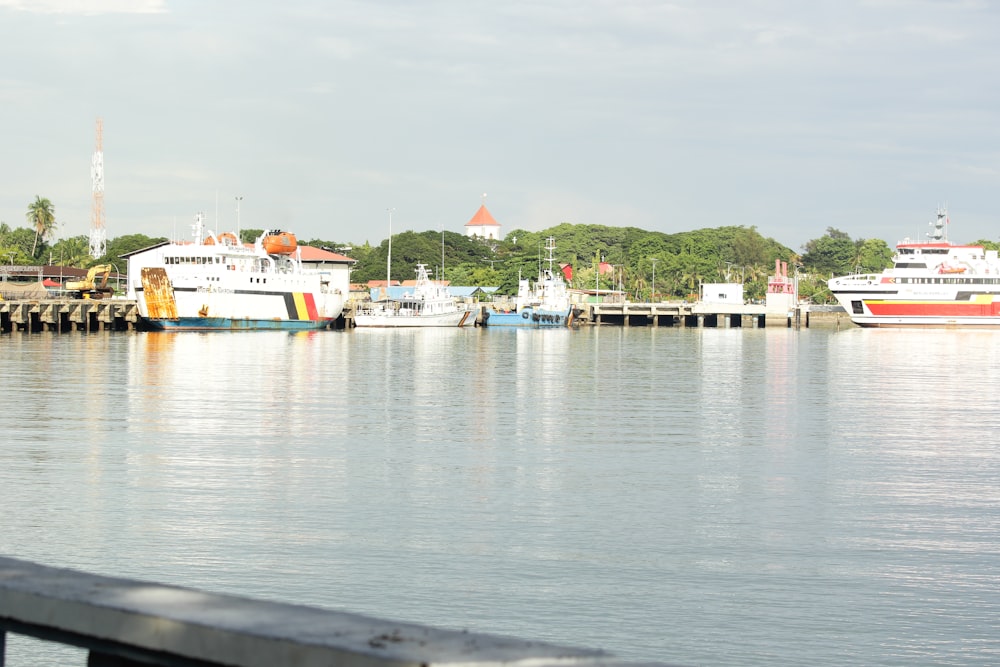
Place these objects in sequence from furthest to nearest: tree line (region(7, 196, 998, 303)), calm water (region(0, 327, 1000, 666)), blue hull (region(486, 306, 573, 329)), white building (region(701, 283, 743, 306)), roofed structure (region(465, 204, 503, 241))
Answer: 1. roofed structure (region(465, 204, 503, 241))
2. tree line (region(7, 196, 998, 303))
3. white building (region(701, 283, 743, 306))
4. blue hull (region(486, 306, 573, 329))
5. calm water (region(0, 327, 1000, 666))

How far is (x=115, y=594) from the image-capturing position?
9.68ft

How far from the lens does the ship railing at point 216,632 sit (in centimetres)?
252

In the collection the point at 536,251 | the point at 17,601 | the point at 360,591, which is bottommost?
the point at 360,591

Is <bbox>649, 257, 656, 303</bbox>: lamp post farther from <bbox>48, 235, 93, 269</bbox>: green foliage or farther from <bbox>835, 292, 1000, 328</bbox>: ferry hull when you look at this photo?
<bbox>48, 235, 93, 269</bbox>: green foliage

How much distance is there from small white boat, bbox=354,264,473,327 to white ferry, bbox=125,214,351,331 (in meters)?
6.70

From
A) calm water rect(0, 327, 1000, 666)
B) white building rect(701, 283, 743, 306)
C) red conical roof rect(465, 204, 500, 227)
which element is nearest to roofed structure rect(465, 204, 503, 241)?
red conical roof rect(465, 204, 500, 227)

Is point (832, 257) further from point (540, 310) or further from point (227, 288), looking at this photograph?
point (227, 288)

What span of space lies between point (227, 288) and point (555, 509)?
58.7 metres

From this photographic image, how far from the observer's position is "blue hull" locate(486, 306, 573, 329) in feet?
301

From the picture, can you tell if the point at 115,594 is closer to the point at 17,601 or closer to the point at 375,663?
the point at 17,601

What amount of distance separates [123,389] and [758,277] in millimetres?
120658

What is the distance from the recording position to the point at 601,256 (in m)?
151

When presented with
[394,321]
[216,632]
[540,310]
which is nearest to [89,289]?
[394,321]

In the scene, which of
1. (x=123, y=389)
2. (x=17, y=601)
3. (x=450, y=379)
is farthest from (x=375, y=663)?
(x=450, y=379)
